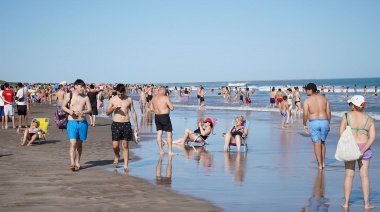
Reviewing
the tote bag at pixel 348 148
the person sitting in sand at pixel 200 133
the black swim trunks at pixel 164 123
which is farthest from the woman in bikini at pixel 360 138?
the person sitting in sand at pixel 200 133

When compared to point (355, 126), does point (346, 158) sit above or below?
below

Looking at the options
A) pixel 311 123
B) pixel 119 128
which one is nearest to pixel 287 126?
pixel 311 123

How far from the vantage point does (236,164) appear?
1000 cm

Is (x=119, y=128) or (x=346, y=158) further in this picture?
(x=119, y=128)

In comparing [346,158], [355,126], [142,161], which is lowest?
[142,161]

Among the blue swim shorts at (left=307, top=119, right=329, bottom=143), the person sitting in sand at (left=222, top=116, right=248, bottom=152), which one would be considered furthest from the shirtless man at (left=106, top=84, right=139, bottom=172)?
the person sitting in sand at (left=222, top=116, right=248, bottom=152)

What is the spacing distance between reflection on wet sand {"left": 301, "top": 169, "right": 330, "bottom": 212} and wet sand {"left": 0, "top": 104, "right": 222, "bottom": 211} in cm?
120

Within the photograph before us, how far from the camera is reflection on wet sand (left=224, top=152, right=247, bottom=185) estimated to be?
8.65 metres

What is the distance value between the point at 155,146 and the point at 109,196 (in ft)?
20.8

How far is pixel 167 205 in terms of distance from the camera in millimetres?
6395

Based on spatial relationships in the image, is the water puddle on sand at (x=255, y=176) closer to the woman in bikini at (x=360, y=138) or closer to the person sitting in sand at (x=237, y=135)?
the person sitting in sand at (x=237, y=135)

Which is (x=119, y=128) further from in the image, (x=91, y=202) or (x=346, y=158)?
(x=346, y=158)

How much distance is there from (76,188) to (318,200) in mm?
3502

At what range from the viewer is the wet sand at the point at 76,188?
630 cm
